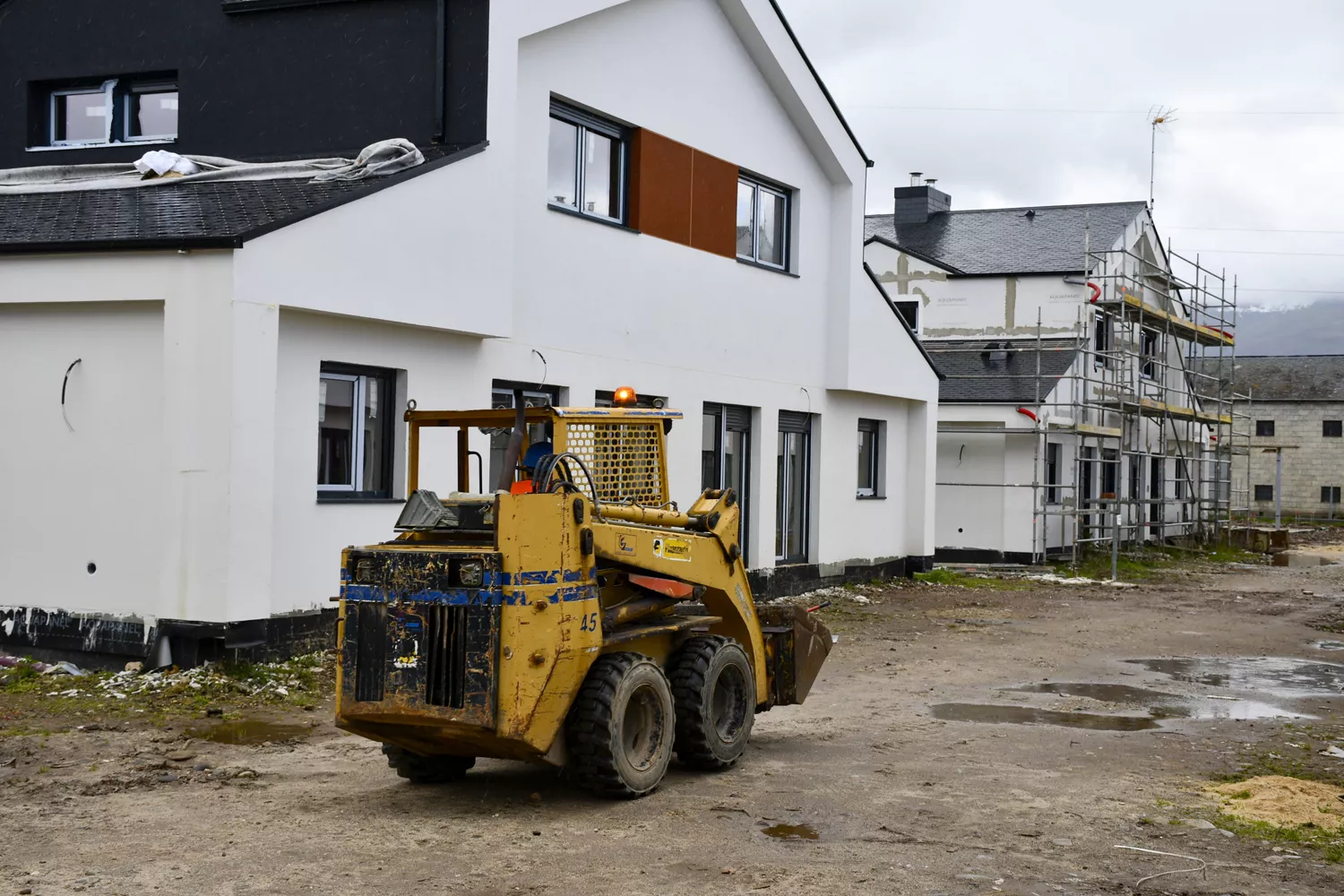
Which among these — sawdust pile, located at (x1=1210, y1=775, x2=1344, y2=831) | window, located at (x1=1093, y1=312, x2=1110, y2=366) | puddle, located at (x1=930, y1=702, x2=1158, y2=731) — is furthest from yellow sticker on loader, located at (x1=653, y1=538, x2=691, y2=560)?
window, located at (x1=1093, y1=312, x2=1110, y2=366)

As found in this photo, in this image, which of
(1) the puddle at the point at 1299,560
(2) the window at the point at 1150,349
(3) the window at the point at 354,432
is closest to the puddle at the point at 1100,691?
(3) the window at the point at 354,432

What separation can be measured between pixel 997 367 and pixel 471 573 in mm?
24364

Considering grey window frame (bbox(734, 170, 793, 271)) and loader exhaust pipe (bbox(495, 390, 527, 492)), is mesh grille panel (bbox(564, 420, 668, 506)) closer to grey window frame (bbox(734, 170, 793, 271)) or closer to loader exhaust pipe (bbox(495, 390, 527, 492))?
loader exhaust pipe (bbox(495, 390, 527, 492))

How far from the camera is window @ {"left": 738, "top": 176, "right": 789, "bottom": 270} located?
20.4 metres

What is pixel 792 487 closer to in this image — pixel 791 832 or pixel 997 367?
pixel 997 367

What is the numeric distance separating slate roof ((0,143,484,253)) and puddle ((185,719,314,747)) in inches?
148

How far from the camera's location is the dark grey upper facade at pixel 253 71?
14.6 m

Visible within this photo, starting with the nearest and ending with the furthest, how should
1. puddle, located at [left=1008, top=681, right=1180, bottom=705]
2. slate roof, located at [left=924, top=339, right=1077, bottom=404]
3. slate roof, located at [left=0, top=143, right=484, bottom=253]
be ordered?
slate roof, located at [left=0, top=143, right=484, bottom=253] → puddle, located at [left=1008, top=681, right=1180, bottom=705] → slate roof, located at [left=924, top=339, right=1077, bottom=404]

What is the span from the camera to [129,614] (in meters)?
12.0

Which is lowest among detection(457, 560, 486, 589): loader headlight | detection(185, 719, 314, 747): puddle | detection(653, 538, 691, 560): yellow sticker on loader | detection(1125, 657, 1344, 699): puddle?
detection(1125, 657, 1344, 699): puddle

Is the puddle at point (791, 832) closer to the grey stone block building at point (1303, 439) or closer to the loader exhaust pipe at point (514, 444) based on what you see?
the loader exhaust pipe at point (514, 444)

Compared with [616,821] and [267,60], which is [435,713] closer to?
[616,821]

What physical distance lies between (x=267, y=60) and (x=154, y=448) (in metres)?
5.59

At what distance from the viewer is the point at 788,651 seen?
10.2 metres
